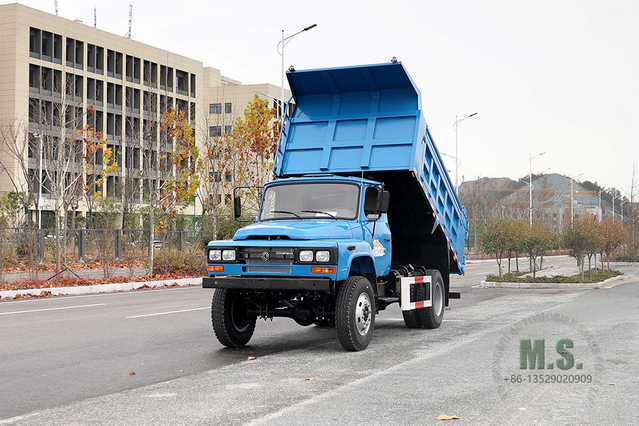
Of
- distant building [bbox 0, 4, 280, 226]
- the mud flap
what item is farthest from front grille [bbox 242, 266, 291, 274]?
distant building [bbox 0, 4, 280, 226]

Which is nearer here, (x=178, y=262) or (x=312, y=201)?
(x=312, y=201)

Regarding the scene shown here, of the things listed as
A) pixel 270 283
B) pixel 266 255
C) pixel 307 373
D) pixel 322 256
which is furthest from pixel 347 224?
pixel 307 373

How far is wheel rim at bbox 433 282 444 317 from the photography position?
43.5 ft

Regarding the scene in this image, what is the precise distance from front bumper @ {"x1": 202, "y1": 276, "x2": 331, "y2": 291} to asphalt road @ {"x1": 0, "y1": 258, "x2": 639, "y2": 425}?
90cm

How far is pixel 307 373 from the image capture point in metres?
8.78

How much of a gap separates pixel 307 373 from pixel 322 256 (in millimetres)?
1628

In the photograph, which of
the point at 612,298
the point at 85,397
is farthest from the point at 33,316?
the point at 612,298

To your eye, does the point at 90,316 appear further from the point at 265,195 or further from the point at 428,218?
the point at 428,218

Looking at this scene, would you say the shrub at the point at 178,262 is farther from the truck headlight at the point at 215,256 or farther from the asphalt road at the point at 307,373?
the truck headlight at the point at 215,256

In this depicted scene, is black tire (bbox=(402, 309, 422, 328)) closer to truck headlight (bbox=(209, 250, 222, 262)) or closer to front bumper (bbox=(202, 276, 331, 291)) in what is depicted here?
front bumper (bbox=(202, 276, 331, 291))

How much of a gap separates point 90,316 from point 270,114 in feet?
70.9

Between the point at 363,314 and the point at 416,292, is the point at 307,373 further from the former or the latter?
the point at 416,292

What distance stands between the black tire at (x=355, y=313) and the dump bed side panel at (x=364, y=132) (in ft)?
7.87

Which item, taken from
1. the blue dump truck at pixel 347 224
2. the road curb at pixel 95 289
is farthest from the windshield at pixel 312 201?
the road curb at pixel 95 289
